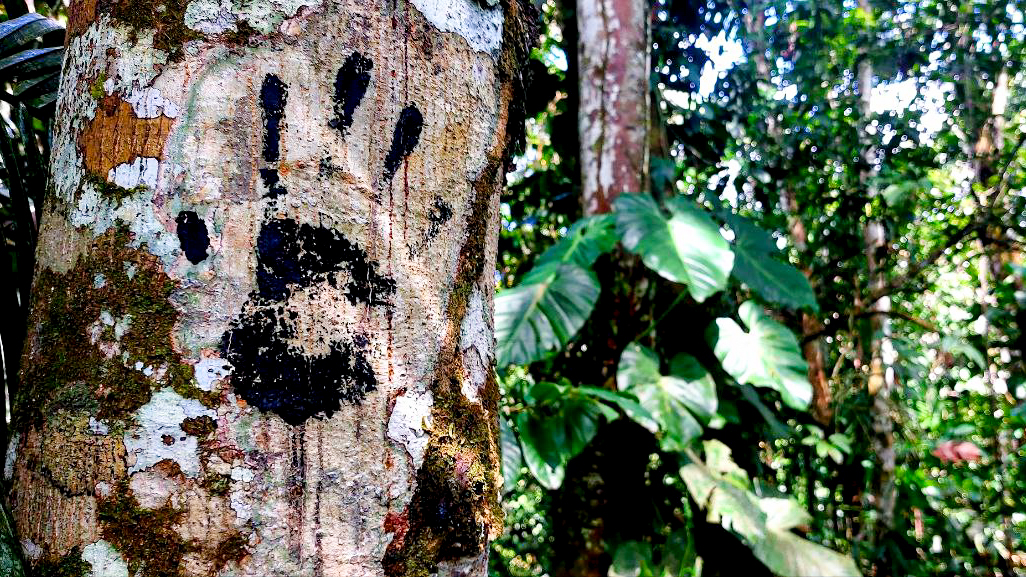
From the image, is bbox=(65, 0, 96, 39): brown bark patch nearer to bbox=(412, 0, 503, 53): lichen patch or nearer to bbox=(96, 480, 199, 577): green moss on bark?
bbox=(412, 0, 503, 53): lichen patch

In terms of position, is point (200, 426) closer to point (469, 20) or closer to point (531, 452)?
point (469, 20)

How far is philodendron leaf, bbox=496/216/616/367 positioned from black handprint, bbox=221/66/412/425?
145cm

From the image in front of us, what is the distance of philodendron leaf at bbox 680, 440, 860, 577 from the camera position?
217 centimetres

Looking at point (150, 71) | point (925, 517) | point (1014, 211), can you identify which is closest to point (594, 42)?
point (1014, 211)

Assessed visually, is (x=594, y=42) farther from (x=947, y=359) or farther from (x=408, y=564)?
(x=947, y=359)

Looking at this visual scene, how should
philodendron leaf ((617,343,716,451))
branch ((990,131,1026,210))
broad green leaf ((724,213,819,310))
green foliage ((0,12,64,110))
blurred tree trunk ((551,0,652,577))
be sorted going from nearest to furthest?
green foliage ((0,12,64,110)), philodendron leaf ((617,343,716,451)), broad green leaf ((724,213,819,310)), blurred tree trunk ((551,0,652,577)), branch ((990,131,1026,210))

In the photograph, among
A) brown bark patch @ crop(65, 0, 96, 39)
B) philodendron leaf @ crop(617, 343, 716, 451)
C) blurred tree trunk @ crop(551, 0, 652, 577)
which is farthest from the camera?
blurred tree trunk @ crop(551, 0, 652, 577)

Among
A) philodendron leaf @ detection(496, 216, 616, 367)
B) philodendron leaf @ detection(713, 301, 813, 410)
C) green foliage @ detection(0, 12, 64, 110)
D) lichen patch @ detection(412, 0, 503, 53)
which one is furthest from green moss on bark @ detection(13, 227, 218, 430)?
philodendron leaf @ detection(713, 301, 813, 410)

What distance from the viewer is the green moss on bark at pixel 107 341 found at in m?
0.47

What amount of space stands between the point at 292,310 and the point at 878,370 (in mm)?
3511

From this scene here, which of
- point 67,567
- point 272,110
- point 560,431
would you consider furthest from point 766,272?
point 67,567

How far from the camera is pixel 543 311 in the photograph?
2047mm

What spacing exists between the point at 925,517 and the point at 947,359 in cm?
140

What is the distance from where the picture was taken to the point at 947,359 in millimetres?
4512
